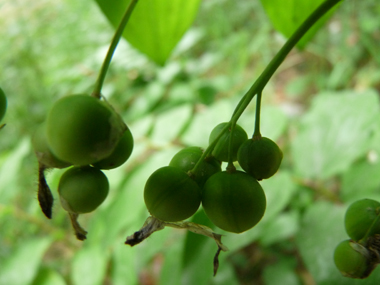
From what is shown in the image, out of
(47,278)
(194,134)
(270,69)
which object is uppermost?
(270,69)

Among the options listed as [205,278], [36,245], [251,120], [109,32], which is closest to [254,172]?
[205,278]

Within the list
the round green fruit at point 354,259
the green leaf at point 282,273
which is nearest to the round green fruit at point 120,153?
the round green fruit at point 354,259

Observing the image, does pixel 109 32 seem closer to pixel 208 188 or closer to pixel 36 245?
pixel 36 245

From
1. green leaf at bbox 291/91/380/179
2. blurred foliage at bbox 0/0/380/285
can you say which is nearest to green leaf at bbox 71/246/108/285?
blurred foliage at bbox 0/0/380/285

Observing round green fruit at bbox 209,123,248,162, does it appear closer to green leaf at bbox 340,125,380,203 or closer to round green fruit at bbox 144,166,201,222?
round green fruit at bbox 144,166,201,222

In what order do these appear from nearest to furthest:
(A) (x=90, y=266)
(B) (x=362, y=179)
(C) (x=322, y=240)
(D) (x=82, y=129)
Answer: (D) (x=82, y=129) → (C) (x=322, y=240) → (B) (x=362, y=179) → (A) (x=90, y=266)

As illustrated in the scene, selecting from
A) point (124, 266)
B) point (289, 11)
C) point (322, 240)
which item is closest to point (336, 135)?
point (322, 240)

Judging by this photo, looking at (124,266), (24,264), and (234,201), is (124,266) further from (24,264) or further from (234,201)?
(234,201)
